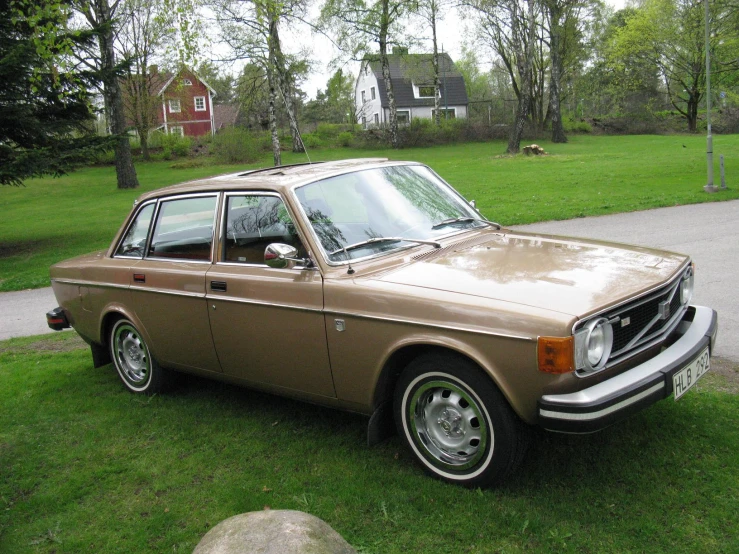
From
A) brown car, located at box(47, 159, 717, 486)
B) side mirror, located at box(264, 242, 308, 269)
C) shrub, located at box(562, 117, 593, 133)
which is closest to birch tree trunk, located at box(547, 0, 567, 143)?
shrub, located at box(562, 117, 593, 133)

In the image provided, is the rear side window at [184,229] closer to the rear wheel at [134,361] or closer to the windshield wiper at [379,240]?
the rear wheel at [134,361]

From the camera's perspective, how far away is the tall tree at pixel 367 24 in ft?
136

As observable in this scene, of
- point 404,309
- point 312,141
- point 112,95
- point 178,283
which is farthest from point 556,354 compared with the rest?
point 312,141

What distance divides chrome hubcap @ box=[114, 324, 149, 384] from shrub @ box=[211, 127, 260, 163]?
111 ft

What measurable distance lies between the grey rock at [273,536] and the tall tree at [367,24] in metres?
40.9

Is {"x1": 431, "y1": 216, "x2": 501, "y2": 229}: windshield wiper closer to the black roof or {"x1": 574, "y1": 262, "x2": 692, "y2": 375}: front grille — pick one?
{"x1": 574, "y1": 262, "x2": 692, "y2": 375}: front grille

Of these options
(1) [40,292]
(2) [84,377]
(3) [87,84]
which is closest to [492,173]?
(3) [87,84]

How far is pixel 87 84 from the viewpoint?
17.5 metres

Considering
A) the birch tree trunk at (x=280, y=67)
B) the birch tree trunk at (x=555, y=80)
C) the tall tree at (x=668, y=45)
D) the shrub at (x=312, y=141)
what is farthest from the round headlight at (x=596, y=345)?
the tall tree at (x=668, y=45)

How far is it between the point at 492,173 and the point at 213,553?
77.0 feet

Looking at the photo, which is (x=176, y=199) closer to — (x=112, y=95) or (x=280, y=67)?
(x=280, y=67)

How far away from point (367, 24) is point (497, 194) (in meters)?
26.4

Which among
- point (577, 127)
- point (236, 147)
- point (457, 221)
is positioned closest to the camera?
point (457, 221)

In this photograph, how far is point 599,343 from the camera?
3293mm
